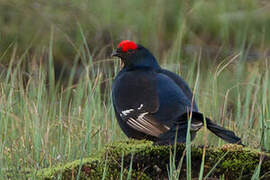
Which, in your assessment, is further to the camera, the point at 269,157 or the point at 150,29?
the point at 150,29

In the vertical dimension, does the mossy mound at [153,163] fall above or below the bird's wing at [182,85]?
below

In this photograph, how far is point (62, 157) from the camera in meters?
4.03

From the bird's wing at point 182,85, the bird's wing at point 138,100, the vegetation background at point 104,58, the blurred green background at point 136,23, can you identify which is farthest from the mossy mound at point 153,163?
the blurred green background at point 136,23

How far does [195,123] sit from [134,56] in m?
1.59

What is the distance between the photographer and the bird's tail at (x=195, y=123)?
3514 millimetres

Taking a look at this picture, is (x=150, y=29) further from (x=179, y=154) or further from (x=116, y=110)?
(x=179, y=154)

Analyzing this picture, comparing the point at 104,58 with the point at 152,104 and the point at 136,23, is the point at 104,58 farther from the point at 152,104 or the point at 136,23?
the point at 136,23

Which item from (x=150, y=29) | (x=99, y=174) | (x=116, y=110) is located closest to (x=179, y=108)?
(x=116, y=110)

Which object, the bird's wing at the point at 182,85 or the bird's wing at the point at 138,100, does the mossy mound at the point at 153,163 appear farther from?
the bird's wing at the point at 182,85

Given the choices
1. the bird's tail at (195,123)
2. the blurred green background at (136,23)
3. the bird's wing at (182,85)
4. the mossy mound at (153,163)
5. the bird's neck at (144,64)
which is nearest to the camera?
the mossy mound at (153,163)

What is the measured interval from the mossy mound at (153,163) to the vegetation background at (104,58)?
0.53 m

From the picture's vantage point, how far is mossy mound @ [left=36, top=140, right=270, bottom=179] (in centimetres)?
322

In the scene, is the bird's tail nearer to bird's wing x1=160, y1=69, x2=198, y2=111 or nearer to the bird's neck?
bird's wing x1=160, y1=69, x2=198, y2=111

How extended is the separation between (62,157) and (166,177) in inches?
42.0
